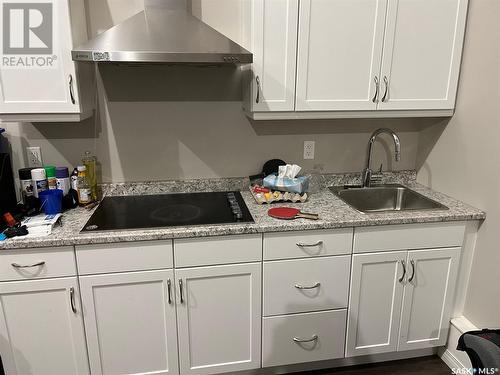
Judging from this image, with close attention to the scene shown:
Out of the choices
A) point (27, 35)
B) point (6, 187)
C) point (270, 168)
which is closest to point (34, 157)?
point (6, 187)

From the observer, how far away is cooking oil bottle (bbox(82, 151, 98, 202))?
1.95m

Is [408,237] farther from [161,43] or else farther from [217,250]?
[161,43]

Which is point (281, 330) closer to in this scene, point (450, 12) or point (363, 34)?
point (363, 34)

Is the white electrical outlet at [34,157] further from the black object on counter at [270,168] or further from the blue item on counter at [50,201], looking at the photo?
the black object on counter at [270,168]

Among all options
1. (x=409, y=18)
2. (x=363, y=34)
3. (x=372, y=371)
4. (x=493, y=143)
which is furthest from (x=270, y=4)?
(x=372, y=371)

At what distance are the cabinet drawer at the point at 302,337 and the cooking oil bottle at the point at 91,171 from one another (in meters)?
1.13

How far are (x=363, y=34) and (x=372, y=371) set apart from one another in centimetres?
181

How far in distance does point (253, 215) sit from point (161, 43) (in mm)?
882

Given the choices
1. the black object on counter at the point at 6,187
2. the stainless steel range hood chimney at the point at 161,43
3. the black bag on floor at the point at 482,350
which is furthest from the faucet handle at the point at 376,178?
the black object on counter at the point at 6,187

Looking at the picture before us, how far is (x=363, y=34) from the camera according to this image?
1.82 metres

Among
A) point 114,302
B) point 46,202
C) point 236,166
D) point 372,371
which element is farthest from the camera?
point 236,166

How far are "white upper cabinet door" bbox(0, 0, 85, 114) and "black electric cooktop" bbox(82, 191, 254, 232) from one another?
1.76ft

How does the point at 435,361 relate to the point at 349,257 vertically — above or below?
below

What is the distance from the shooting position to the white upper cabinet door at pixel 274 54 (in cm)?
173
